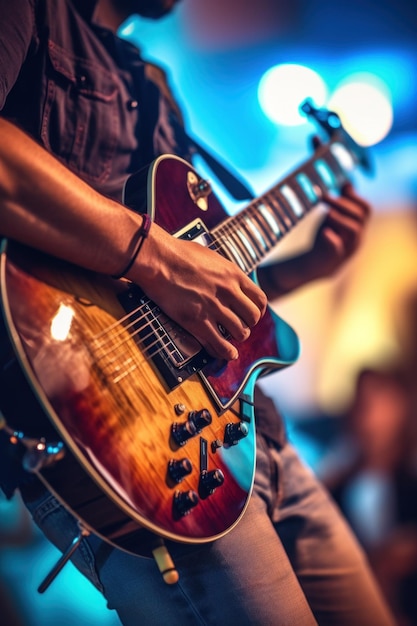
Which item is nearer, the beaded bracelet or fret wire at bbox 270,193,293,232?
the beaded bracelet

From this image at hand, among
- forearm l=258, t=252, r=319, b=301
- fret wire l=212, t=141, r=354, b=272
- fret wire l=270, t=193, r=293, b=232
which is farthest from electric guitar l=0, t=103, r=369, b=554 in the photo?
forearm l=258, t=252, r=319, b=301

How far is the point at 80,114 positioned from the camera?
1184 millimetres

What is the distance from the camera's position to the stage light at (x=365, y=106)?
3.46m

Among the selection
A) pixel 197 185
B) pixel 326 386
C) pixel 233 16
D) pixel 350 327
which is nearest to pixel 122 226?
pixel 197 185

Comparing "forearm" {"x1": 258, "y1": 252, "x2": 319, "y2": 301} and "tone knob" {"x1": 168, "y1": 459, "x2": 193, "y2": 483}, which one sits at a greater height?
"tone knob" {"x1": 168, "y1": 459, "x2": 193, "y2": 483}

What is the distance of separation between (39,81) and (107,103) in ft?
0.60

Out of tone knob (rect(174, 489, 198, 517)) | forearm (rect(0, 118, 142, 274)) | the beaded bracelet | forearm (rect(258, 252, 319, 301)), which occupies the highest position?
forearm (rect(0, 118, 142, 274))

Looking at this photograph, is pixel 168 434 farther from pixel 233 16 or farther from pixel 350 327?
pixel 350 327

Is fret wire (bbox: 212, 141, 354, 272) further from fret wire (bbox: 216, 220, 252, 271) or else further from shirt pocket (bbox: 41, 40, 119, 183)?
shirt pocket (bbox: 41, 40, 119, 183)

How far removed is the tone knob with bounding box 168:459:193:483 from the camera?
864mm

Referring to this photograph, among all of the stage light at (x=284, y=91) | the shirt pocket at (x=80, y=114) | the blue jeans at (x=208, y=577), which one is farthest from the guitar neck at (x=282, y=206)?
the stage light at (x=284, y=91)

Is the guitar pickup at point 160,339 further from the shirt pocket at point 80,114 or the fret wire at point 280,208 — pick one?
the shirt pocket at point 80,114

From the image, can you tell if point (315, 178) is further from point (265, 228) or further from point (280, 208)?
point (265, 228)

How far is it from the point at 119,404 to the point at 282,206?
0.92m
